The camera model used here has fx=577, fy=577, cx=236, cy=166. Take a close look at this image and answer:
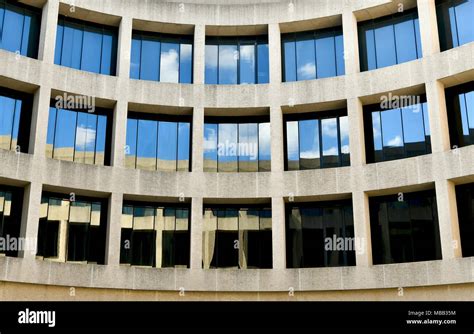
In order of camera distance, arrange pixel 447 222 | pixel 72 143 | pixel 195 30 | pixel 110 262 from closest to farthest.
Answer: pixel 447 222 < pixel 110 262 < pixel 72 143 < pixel 195 30

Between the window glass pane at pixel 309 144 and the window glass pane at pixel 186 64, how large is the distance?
267 inches

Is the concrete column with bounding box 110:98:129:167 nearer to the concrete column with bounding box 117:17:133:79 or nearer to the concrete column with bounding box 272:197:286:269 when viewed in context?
the concrete column with bounding box 117:17:133:79

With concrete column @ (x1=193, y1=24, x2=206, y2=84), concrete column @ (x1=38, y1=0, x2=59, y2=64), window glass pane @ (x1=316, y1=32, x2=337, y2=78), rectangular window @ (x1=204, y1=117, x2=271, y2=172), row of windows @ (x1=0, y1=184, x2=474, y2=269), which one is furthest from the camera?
concrete column @ (x1=193, y1=24, x2=206, y2=84)

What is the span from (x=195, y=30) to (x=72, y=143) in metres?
9.12

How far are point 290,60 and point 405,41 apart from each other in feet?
20.4

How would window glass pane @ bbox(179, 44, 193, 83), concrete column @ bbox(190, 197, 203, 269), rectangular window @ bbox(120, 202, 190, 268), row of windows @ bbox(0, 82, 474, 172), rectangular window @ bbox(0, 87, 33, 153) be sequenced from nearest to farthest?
1. rectangular window @ bbox(0, 87, 33, 153)
2. row of windows @ bbox(0, 82, 474, 172)
3. concrete column @ bbox(190, 197, 203, 269)
4. rectangular window @ bbox(120, 202, 190, 268)
5. window glass pane @ bbox(179, 44, 193, 83)

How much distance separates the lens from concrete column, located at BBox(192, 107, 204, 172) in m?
30.0

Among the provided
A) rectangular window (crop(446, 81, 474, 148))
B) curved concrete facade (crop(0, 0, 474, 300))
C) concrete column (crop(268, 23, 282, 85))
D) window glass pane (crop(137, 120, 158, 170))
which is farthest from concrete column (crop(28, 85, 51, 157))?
rectangular window (crop(446, 81, 474, 148))

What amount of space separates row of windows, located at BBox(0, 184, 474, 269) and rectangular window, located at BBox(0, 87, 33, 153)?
2.33 metres

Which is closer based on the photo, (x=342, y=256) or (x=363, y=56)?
(x=342, y=256)

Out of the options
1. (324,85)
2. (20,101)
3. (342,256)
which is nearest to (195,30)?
(324,85)

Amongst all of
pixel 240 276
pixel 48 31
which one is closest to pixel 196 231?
pixel 240 276

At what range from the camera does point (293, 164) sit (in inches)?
1206

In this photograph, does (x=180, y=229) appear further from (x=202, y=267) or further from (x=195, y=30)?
(x=195, y=30)
